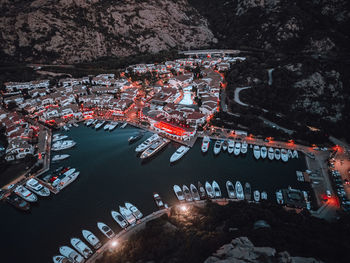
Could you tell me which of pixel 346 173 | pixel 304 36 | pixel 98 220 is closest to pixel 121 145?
pixel 98 220

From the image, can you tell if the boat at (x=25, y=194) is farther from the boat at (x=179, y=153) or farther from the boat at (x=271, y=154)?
the boat at (x=271, y=154)

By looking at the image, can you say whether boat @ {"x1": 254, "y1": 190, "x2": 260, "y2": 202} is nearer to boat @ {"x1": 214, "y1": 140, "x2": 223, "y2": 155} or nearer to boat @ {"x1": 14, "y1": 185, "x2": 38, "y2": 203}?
boat @ {"x1": 214, "y1": 140, "x2": 223, "y2": 155}

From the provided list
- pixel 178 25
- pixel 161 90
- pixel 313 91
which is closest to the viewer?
pixel 313 91

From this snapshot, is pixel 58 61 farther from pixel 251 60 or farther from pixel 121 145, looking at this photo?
pixel 251 60

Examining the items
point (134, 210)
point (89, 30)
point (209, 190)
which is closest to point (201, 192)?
point (209, 190)

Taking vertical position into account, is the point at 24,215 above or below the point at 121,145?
below

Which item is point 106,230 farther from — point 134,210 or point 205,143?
point 205,143

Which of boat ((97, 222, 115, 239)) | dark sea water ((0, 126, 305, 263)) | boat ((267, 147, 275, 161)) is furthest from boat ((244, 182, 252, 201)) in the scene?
boat ((97, 222, 115, 239))
